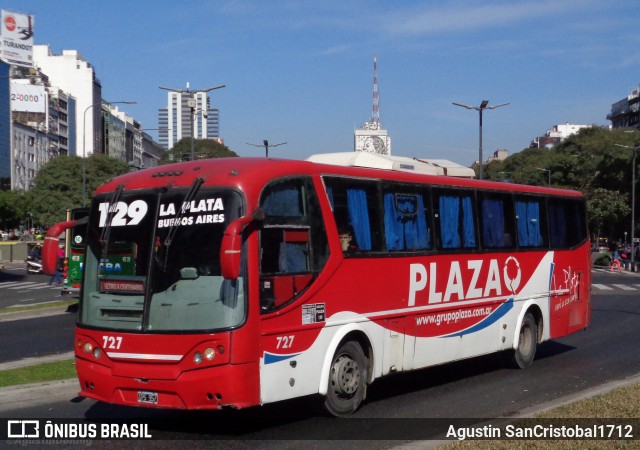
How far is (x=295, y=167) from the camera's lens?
33.3 ft

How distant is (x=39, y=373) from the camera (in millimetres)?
12453

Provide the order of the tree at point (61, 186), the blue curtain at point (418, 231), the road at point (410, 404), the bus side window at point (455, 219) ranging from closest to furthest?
the road at point (410, 404) < the blue curtain at point (418, 231) < the bus side window at point (455, 219) < the tree at point (61, 186)

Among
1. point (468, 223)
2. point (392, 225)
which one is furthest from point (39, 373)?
point (468, 223)

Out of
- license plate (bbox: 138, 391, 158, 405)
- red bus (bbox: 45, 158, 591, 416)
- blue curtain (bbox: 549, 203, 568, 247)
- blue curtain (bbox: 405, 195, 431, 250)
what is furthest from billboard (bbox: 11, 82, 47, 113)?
license plate (bbox: 138, 391, 158, 405)

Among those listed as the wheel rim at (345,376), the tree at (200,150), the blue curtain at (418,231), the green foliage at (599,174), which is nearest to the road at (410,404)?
the wheel rim at (345,376)

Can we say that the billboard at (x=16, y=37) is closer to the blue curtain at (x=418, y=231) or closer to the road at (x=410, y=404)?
the road at (x=410, y=404)

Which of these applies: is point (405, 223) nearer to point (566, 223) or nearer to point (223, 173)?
point (223, 173)

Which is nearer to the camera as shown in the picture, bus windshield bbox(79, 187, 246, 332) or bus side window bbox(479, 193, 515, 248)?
bus windshield bbox(79, 187, 246, 332)

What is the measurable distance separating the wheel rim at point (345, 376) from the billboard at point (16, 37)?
11878cm

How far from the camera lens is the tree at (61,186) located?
271 feet

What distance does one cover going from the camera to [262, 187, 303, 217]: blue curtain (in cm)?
956

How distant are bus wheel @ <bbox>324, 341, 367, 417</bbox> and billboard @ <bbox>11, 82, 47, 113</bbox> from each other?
12385 centimetres

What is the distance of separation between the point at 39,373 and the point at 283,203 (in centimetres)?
482

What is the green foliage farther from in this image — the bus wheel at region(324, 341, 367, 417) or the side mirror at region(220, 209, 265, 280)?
the side mirror at region(220, 209, 265, 280)
